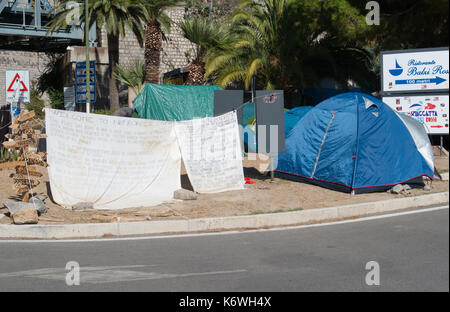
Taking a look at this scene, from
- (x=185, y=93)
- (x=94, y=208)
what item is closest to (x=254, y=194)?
(x=94, y=208)

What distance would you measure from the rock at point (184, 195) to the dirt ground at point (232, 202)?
15 cm

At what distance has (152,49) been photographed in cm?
2603

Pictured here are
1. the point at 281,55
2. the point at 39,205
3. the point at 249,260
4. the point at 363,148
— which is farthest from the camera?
the point at 281,55

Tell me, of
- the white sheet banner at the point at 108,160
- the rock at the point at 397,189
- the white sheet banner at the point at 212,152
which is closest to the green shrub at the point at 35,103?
the white sheet banner at the point at 212,152

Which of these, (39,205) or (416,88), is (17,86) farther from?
(416,88)

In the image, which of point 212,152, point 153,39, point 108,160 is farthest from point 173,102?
point 108,160

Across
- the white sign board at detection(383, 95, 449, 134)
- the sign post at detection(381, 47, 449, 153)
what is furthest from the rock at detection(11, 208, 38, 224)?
the sign post at detection(381, 47, 449, 153)

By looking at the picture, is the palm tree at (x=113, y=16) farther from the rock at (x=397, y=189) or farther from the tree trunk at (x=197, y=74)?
the rock at (x=397, y=189)

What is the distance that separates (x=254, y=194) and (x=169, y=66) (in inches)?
935

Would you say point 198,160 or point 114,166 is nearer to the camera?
point 114,166

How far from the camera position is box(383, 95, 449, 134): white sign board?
13.4 m

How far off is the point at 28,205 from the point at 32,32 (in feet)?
81.2

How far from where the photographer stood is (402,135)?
11.9 m

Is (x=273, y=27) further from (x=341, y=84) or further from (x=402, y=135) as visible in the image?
(x=402, y=135)
